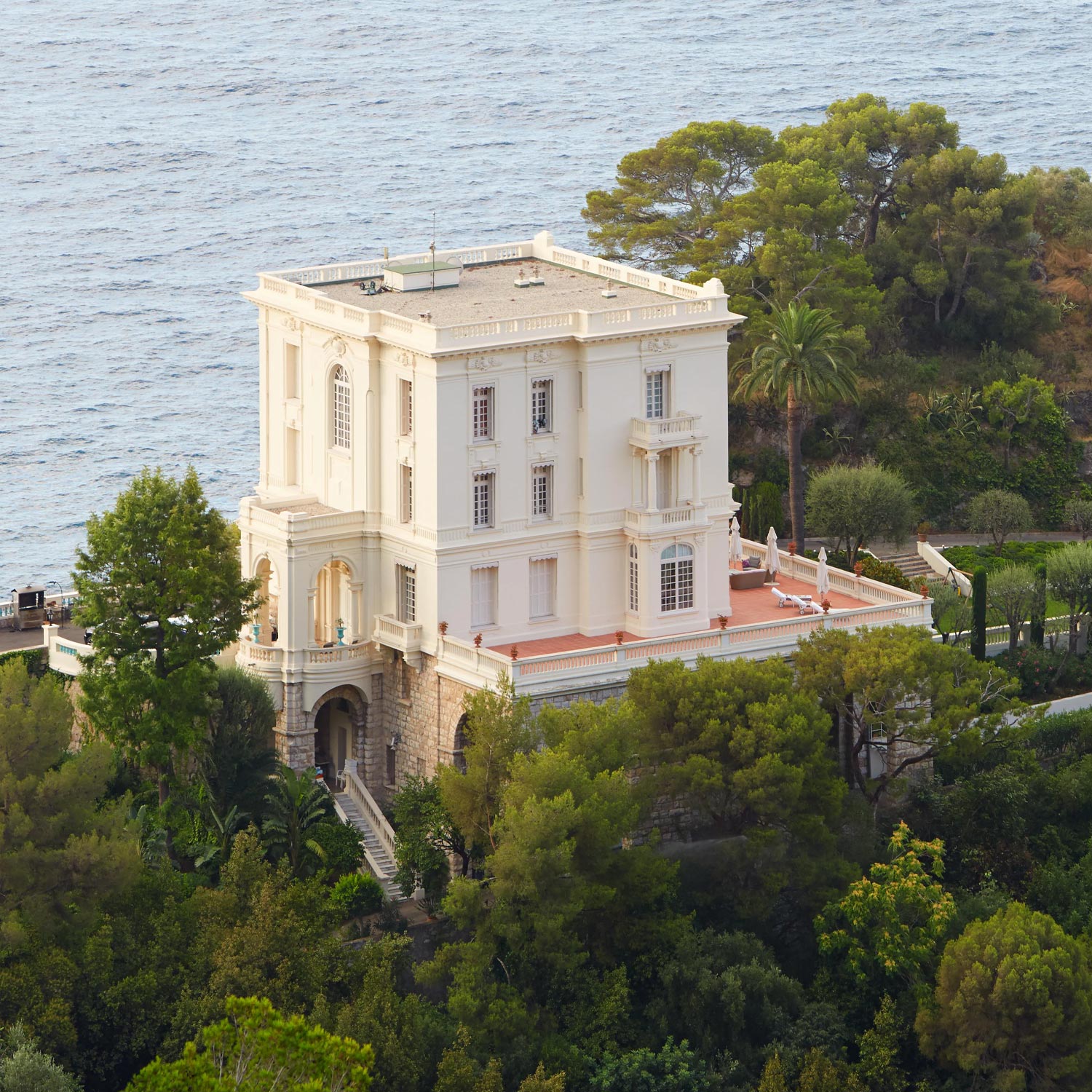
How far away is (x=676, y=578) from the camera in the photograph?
103m

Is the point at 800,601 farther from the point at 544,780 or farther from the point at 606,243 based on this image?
the point at 606,243

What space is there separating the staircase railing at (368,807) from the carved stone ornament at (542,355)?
49.5 feet

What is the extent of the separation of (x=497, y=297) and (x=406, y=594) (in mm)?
11308

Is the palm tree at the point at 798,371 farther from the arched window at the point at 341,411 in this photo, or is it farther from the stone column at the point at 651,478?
the arched window at the point at 341,411

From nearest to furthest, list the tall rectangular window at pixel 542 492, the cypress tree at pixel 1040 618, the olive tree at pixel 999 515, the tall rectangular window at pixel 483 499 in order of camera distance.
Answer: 1. the tall rectangular window at pixel 483 499
2. the tall rectangular window at pixel 542 492
3. the cypress tree at pixel 1040 618
4. the olive tree at pixel 999 515

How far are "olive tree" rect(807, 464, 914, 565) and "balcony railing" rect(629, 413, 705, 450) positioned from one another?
21.9 metres

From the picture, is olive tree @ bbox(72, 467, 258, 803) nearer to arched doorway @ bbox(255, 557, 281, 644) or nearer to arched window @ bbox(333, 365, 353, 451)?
arched doorway @ bbox(255, 557, 281, 644)

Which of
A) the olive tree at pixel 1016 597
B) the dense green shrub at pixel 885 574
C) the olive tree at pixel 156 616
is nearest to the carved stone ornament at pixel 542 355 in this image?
the olive tree at pixel 156 616

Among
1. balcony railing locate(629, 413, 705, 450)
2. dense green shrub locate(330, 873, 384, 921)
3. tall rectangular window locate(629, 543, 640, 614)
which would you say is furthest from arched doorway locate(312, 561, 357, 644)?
balcony railing locate(629, 413, 705, 450)

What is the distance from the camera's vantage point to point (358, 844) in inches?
3880

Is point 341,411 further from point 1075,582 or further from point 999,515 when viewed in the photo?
point 999,515

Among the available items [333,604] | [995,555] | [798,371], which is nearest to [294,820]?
[333,604]

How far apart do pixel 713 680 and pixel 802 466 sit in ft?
97.1

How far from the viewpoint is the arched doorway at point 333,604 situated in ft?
336
